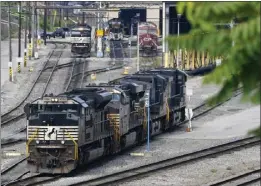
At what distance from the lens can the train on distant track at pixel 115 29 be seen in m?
70.6

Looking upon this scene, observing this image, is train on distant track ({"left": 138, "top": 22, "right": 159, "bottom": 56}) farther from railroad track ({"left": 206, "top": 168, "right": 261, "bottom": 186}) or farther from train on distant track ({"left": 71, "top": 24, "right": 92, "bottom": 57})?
railroad track ({"left": 206, "top": 168, "right": 261, "bottom": 186})

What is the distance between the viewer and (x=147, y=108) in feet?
86.9

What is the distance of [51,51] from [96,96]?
49712 mm

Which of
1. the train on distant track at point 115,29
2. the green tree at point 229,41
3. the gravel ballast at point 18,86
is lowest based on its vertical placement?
the gravel ballast at point 18,86

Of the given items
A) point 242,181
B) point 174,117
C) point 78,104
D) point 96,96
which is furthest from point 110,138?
point 174,117

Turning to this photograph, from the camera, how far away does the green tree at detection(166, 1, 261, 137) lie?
4402 mm

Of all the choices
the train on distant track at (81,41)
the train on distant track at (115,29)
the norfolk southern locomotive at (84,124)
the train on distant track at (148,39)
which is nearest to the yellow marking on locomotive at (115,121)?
the norfolk southern locomotive at (84,124)

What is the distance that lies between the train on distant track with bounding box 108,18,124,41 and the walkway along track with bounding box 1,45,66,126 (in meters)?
5.31

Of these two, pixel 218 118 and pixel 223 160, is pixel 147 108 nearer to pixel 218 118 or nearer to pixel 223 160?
pixel 223 160

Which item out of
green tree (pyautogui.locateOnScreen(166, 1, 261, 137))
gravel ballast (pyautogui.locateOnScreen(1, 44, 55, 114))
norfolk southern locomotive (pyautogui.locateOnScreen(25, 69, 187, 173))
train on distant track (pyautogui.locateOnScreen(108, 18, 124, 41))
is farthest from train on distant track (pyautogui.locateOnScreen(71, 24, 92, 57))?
green tree (pyautogui.locateOnScreen(166, 1, 261, 137))

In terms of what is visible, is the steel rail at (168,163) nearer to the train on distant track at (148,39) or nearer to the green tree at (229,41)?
the green tree at (229,41)

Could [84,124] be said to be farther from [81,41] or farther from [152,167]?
[81,41]

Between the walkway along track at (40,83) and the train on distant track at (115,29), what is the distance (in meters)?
5.31

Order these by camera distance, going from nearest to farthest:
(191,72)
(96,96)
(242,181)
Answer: (242,181)
(96,96)
(191,72)
